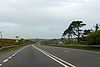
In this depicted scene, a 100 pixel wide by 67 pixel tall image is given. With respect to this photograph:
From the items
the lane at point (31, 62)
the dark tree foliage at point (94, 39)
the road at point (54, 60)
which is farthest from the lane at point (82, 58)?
the dark tree foliage at point (94, 39)

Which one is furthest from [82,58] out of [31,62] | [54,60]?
[31,62]

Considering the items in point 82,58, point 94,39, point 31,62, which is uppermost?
point 94,39

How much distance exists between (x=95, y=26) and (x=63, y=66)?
126947 millimetres

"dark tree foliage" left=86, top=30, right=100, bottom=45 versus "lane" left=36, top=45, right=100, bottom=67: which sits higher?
"dark tree foliage" left=86, top=30, right=100, bottom=45

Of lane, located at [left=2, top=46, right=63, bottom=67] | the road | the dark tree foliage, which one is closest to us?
lane, located at [left=2, top=46, right=63, bottom=67]

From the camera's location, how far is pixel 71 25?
533 feet

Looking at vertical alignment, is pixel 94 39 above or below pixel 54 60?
above

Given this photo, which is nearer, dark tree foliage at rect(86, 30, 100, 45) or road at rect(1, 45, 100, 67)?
road at rect(1, 45, 100, 67)

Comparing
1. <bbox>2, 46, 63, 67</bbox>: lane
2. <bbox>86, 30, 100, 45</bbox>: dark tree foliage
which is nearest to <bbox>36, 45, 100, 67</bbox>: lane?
<bbox>2, 46, 63, 67</bbox>: lane

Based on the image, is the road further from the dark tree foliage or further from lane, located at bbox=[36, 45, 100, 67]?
the dark tree foliage

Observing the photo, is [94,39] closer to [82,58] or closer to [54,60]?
[82,58]

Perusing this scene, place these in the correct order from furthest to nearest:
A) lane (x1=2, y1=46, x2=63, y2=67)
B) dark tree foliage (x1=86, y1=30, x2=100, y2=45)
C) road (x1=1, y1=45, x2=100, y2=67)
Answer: dark tree foliage (x1=86, y1=30, x2=100, y2=45) < road (x1=1, y1=45, x2=100, y2=67) < lane (x1=2, y1=46, x2=63, y2=67)

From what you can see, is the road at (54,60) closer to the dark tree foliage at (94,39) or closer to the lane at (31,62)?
the lane at (31,62)

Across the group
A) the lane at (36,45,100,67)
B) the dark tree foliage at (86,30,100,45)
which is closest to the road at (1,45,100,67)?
the lane at (36,45,100,67)
